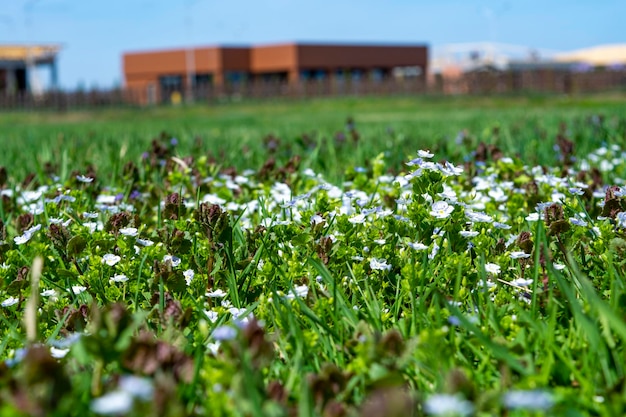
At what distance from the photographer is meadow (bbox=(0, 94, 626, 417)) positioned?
138 cm

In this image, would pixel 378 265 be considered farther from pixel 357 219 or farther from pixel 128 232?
pixel 128 232

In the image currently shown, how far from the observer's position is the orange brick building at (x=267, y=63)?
66.4 meters

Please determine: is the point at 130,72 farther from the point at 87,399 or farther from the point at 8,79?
the point at 87,399

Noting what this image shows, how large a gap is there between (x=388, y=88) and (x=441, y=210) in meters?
45.4

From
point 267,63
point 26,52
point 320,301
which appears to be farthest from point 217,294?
point 267,63

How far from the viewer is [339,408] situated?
1.38 metres

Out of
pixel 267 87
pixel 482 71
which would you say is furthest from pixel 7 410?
pixel 267 87

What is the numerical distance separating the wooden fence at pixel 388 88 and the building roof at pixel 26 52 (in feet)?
45.2

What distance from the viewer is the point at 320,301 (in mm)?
2053

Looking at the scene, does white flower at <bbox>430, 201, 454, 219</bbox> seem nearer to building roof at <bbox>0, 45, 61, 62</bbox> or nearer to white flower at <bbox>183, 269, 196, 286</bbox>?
white flower at <bbox>183, 269, 196, 286</bbox>

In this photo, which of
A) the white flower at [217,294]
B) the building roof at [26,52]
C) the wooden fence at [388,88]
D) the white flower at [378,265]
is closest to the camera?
the white flower at [217,294]

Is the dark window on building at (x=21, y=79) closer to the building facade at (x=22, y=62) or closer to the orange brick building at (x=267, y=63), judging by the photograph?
the building facade at (x=22, y=62)

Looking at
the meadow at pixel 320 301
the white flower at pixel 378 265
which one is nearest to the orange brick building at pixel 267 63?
the meadow at pixel 320 301

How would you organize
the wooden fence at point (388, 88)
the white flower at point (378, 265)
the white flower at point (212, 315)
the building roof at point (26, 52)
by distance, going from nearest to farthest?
the white flower at point (212, 315)
the white flower at point (378, 265)
the wooden fence at point (388, 88)
the building roof at point (26, 52)
